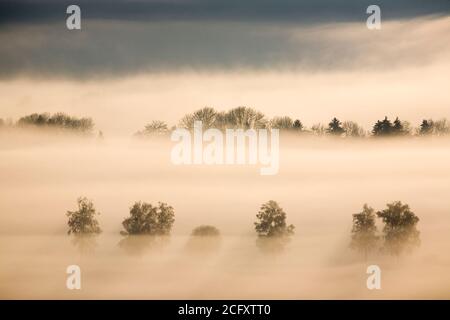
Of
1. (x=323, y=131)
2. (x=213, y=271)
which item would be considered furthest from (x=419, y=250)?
(x=213, y=271)

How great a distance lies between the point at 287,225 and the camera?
620cm

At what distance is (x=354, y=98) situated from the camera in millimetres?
6270

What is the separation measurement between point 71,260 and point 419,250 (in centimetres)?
257

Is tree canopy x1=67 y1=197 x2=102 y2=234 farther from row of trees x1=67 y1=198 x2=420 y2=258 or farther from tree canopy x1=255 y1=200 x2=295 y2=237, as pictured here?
tree canopy x1=255 y1=200 x2=295 y2=237

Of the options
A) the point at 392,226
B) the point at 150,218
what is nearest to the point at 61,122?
the point at 150,218

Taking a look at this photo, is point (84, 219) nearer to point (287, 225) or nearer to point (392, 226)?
point (287, 225)

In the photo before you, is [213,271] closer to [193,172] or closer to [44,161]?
[193,172]

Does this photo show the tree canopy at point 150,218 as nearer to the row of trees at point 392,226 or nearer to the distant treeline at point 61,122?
the distant treeline at point 61,122

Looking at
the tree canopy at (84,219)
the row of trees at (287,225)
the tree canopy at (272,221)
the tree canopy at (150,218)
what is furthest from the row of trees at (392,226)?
the tree canopy at (84,219)

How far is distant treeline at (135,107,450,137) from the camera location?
623cm

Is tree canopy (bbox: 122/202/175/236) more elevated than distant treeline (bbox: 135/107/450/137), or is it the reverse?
distant treeline (bbox: 135/107/450/137)

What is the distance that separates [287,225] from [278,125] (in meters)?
0.75

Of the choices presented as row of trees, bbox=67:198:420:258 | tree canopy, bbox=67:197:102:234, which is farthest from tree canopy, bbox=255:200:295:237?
tree canopy, bbox=67:197:102:234

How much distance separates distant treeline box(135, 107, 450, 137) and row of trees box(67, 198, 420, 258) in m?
0.55
